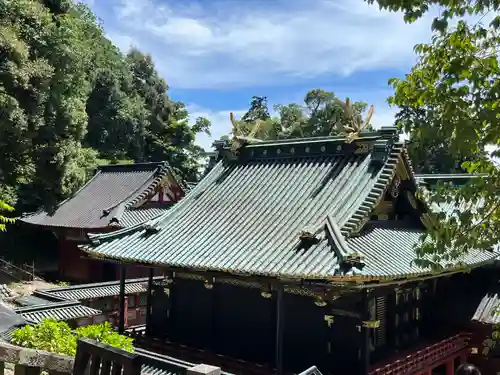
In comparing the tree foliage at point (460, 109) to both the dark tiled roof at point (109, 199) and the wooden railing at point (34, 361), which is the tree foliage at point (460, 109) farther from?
the dark tiled roof at point (109, 199)

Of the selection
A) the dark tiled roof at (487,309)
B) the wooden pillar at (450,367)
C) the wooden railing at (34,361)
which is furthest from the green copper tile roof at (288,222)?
the wooden railing at (34,361)

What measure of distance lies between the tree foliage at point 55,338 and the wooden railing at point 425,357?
621 centimetres

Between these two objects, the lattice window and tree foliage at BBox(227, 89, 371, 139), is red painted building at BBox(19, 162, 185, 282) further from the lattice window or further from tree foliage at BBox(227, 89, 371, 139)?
tree foliage at BBox(227, 89, 371, 139)

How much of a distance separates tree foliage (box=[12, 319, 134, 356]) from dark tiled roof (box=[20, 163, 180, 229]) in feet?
57.5

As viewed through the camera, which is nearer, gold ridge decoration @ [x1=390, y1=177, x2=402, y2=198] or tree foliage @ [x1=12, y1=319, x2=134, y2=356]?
tree foliage @ [x1=12, y1=319, x2=134, y2=356]

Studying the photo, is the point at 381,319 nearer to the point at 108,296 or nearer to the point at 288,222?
the point at 288,222

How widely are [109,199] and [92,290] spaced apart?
452 inches

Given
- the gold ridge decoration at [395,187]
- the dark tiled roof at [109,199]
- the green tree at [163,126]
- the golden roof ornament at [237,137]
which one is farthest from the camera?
the green tree at [163,126]

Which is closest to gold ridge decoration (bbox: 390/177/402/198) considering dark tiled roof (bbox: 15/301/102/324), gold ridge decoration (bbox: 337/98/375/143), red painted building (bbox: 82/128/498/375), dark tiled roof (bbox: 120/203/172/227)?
red painted building (bbox: 82/128/498/375)

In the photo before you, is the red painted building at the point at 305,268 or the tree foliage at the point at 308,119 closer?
the red painted building at the point at 305,268

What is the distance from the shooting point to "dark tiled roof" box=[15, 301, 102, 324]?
15438 millimetres

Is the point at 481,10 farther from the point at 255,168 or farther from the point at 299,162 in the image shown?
the point at 255,168

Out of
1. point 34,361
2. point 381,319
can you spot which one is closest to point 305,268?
point 381,319

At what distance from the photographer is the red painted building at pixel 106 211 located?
90.1 ft
